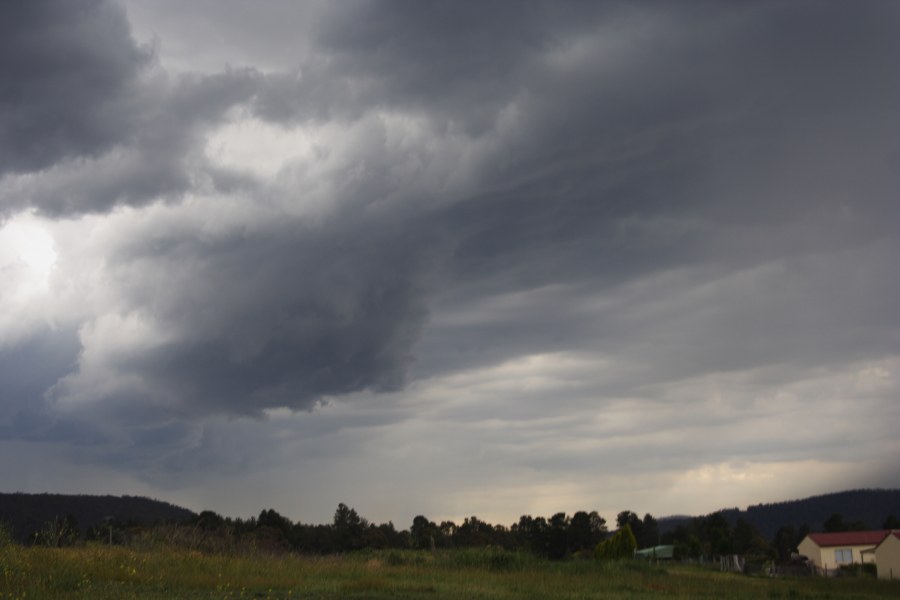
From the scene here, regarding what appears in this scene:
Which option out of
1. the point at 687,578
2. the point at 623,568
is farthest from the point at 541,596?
the point at 623,568

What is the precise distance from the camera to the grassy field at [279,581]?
72.9 feet

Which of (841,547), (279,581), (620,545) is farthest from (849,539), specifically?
(279,581)

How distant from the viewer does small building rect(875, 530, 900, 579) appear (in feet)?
245

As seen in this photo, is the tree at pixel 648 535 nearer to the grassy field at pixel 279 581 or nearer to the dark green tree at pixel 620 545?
the dark green tree at pixel 620 545

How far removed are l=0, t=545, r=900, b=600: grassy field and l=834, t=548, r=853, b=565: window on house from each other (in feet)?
211

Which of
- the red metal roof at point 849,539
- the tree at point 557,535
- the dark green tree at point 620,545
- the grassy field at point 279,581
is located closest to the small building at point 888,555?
the red metal roof at point 849,539

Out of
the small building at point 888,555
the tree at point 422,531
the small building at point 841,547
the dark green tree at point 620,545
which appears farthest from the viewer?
the small building at point 841,547

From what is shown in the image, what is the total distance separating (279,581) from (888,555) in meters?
69.0

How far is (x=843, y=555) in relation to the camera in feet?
319

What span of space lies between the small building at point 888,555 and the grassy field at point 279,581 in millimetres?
40834

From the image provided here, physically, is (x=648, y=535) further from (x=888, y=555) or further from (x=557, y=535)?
(x=888, y=555)

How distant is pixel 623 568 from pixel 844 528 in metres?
92.4

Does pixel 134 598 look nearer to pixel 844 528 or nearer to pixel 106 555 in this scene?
pixel 106 555

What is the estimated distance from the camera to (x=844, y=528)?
12019 cm
